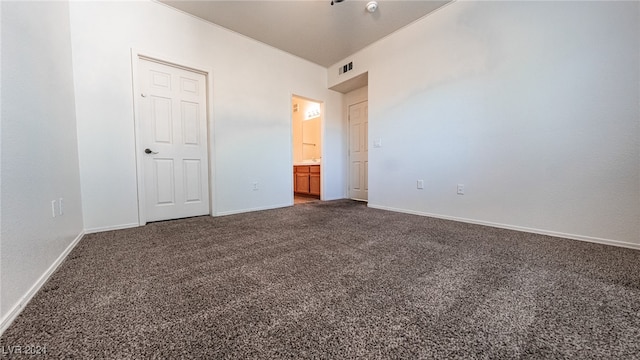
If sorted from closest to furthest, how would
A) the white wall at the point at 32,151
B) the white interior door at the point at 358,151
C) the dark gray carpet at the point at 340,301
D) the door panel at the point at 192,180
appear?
the dark gray carpet at the point at 340,301 < the white wall at the point at 32,151 < the door panel at the point at 192,180 < the white interior door at the point at 358,151

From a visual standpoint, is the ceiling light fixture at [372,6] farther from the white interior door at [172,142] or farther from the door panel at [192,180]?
the door panel at [192,180]

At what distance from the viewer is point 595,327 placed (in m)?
0.89

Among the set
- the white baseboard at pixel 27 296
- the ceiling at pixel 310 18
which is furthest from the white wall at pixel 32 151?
the ceiling at pixel 310 18

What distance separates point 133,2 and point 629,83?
4.71m

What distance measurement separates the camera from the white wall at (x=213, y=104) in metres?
2.26

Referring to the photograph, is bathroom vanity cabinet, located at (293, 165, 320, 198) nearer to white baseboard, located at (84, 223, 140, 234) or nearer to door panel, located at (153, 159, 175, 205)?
door panel, located at (153, 159, 175, 205)

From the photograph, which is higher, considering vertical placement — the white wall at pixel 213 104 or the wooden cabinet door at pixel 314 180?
the white wall at pixel 213 104

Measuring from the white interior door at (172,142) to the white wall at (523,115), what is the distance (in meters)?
2.78

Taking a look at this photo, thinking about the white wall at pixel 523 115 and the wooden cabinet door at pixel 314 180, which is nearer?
the white wall at pixel 523 115

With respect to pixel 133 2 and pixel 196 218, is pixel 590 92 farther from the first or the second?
pixel 133 2

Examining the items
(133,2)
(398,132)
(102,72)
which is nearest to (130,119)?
(102,72)

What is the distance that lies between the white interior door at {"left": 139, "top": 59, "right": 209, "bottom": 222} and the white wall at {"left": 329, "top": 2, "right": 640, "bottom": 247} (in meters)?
2.78

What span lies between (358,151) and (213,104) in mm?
2767

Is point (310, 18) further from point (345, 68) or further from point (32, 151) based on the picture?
point (32, 151)
